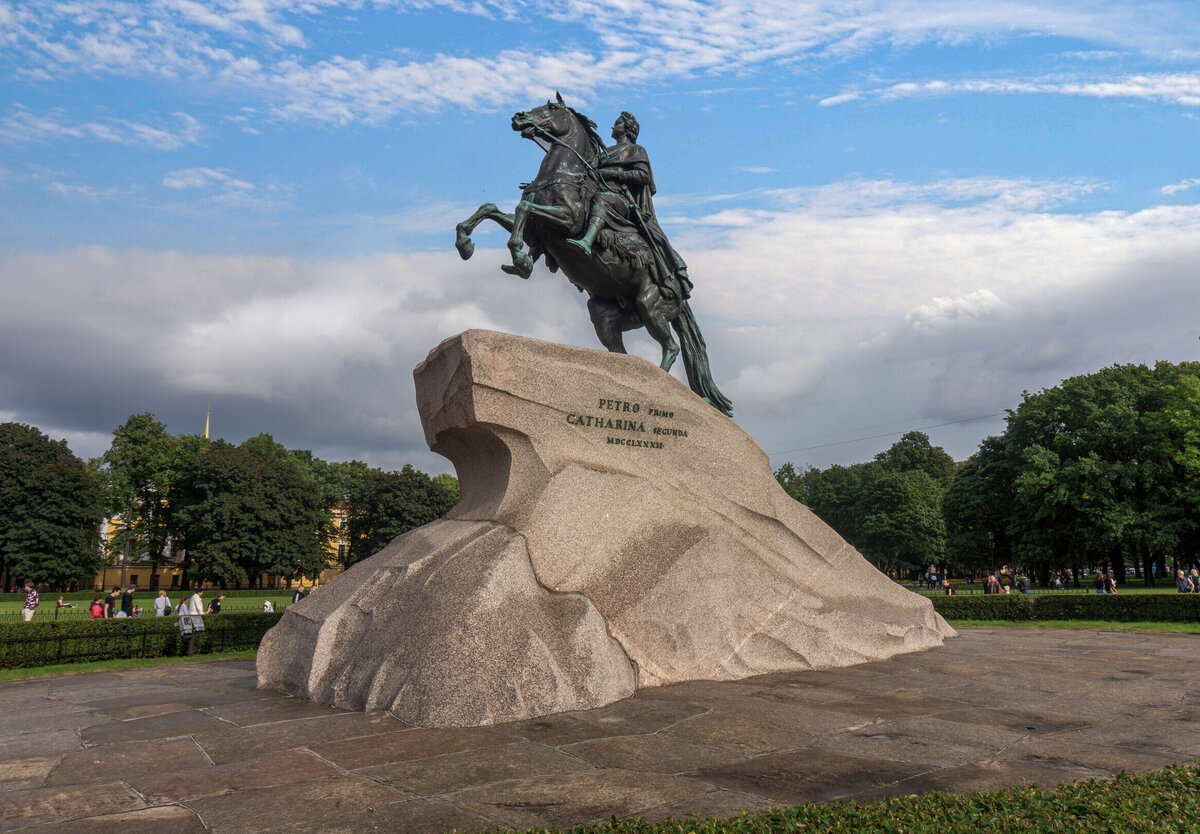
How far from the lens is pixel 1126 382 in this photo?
38219 millimetres

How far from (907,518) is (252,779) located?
5886cm

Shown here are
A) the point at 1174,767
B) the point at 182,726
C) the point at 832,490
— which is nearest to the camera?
the point at 1174,767

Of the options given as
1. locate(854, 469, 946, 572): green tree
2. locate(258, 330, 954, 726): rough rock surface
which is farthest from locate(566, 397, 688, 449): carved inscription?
locate(854, 469, 946, 572): green tree

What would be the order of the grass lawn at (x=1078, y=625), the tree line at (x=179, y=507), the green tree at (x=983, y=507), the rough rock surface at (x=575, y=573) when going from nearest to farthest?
1. the rough rock surface at (x=575, y=573)
2. the grass lawn at (x=1078, y=625)
3. the green tree at (x=983, y=507)
4. the tree line at (x=179, y=507)

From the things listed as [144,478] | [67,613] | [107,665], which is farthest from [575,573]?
[144,478]

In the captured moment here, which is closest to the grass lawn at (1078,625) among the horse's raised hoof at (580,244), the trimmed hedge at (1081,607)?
the trimmed hedge at (1081,607)

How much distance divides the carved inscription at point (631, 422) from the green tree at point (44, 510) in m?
48.3

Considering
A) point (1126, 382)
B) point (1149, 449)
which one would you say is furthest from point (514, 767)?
point (1126, 382)

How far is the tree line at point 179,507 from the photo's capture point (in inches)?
1849

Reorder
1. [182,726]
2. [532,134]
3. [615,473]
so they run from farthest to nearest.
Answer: [532,134] < [615,473] < [182,726]

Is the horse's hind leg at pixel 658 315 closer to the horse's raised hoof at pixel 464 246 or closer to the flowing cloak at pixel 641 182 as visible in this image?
the flowing cloak at pixel 641 182

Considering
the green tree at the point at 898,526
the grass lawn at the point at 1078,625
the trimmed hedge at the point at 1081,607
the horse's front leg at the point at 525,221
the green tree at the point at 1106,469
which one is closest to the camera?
the horse's front leg at the point at 525,221

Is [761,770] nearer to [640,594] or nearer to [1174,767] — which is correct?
[1174,767]

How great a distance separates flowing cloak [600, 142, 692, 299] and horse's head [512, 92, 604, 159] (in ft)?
1.67
